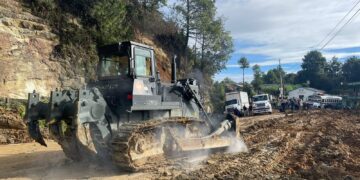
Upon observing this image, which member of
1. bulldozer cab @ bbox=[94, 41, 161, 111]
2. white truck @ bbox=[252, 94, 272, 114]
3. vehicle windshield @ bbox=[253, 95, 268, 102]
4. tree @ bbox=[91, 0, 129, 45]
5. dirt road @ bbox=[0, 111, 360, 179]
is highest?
tree @ bbox=[91, 0, 129, 45]

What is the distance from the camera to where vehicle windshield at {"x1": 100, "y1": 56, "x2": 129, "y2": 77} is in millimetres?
9750

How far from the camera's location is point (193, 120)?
10.6 metres

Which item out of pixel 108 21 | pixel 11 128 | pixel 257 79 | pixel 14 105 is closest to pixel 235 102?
pixel 108 21

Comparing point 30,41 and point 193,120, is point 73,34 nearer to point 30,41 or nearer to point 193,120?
point 30,41

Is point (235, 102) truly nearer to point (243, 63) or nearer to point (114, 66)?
point (114, 66)

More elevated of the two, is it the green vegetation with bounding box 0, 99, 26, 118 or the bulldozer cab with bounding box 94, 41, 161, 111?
the bulldozer cab with bounding box 94, 41, 161, 111

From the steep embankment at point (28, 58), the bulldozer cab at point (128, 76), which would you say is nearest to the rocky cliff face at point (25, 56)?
the steep embankment at point (28, 58)

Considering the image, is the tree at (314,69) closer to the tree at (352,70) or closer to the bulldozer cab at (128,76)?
the tree at (352,70)

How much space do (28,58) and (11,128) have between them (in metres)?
3.87

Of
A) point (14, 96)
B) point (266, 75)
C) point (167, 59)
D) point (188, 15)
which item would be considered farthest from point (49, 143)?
point (266, 75)

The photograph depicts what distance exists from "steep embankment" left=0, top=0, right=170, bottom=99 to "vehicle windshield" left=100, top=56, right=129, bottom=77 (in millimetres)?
8872

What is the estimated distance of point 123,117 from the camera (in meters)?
9.66

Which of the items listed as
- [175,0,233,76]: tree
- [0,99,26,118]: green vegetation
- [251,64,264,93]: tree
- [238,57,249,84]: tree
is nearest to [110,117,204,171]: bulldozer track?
[0,99,26,118]: green vegetation

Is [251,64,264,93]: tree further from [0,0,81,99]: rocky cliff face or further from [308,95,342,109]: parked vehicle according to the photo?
[0,0,81,99]: rocky cliff face
